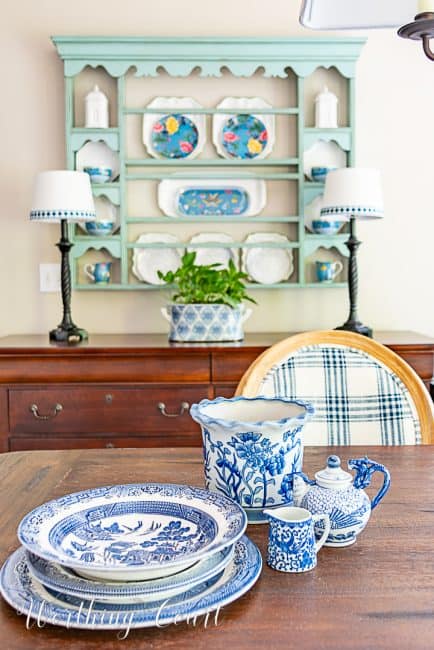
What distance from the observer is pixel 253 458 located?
0.82m

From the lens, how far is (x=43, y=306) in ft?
8.95

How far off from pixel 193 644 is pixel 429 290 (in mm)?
2388

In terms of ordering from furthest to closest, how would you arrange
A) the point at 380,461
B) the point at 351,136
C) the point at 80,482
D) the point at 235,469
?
the point at 351,136 → the point at 380,461 → the point at 80,482 → the point at 235,469

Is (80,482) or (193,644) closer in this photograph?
(193,644)

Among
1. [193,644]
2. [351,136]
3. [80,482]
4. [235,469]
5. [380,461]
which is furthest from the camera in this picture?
[351,136]

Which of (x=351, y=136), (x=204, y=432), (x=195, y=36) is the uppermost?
(x=195, y=36)

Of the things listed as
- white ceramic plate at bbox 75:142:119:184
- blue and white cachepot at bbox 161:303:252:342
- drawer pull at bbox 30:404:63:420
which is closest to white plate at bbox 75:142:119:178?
white ceramic plate at bbox 75:142:119:184

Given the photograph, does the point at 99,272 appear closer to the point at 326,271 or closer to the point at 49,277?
the point at 49,277

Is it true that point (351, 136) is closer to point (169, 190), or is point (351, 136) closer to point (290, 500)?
point (169, 190)

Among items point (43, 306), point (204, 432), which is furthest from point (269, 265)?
point (204, 432)

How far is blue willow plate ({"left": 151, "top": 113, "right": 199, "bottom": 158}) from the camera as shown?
8.78 ft

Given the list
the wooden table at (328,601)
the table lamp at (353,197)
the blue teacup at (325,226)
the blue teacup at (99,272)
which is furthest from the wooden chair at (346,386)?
the blue teacup at (99,272)

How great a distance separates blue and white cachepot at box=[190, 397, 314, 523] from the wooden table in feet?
0.15

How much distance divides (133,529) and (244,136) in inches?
85.3
